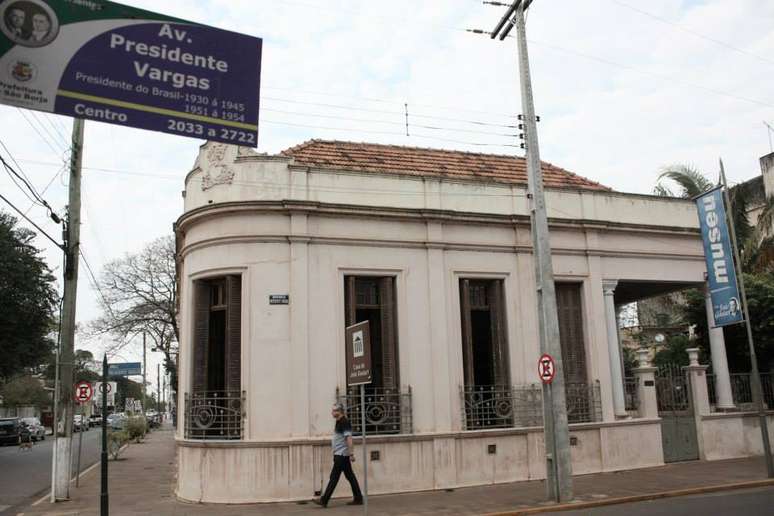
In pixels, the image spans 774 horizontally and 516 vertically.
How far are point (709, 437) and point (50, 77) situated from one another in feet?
52.4

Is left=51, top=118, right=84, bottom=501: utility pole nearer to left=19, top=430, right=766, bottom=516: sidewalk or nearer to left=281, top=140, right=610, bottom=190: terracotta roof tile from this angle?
left=19, top=430, right=766, bottom=516: sidewalk

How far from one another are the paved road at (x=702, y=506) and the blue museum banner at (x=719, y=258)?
4217mm

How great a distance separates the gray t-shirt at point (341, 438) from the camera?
1191 cm

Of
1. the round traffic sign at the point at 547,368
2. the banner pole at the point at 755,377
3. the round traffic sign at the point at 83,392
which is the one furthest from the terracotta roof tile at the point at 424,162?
the round traffic sign at the point at 83,392

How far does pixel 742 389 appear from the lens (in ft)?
59.4

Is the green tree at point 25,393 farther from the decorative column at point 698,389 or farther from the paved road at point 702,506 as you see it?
the paved road at point 702,506

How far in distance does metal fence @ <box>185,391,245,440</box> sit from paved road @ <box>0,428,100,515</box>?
156 inches

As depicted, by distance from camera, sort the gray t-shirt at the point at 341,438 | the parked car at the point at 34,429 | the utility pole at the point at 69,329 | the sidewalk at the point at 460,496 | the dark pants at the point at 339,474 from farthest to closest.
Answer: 1. the parked car at the point at 34,429
2. the utility pole at the point at 69,329
3. the gray t-shirt at the point at 341,438
4. the dark pants at the point at 339,474
5. the sidewalk at the point at 460,496

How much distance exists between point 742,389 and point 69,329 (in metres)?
16.4

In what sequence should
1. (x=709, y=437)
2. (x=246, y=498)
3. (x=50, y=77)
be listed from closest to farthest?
(x=50, y=77) → (x=246, y=498) → (x=709, y=437)

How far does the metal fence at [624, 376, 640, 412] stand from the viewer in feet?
55.0

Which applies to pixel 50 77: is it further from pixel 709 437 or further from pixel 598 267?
pixel 709 437

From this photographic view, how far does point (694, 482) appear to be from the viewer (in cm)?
1338

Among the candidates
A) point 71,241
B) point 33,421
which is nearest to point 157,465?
point 71,241
